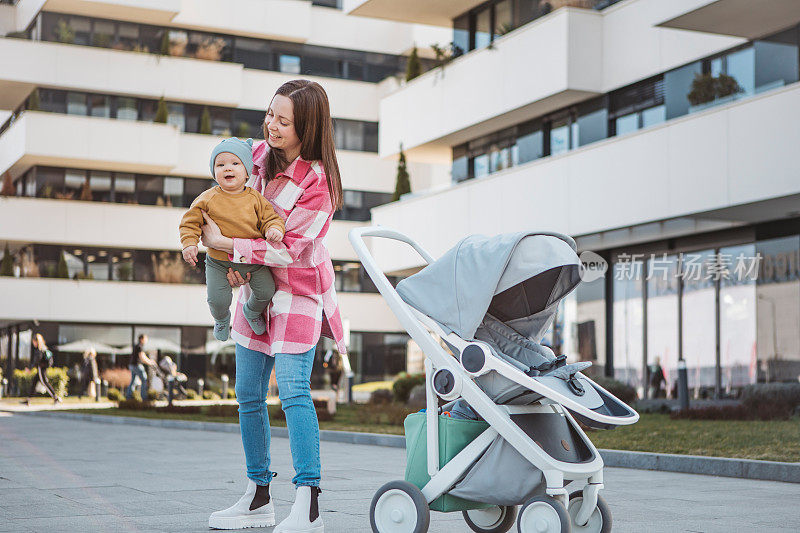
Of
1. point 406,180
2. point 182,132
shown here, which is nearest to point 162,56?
point 182,132

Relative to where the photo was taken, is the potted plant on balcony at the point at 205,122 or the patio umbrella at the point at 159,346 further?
the potted plant on balcony at the point at 205,122

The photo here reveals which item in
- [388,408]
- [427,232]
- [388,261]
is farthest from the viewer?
[388,261]

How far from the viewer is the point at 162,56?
42.1m

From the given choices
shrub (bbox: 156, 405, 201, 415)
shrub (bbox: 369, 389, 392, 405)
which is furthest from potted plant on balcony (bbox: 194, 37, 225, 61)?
shrub (bbox: 156, 405, 201, 415)

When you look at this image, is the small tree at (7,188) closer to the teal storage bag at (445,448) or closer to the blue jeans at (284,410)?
the blue jeans at (284,410)

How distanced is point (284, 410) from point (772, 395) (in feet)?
49.7

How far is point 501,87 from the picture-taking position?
83.8ft

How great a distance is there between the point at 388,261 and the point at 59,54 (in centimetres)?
1818

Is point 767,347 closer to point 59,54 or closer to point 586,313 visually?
point 586,313

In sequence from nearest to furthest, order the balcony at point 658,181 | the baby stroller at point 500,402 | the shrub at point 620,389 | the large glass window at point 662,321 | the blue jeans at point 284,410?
the baby stroller at point 500,402 < the blue jeans at point 284,410 < the balcony at point 658,181 < the shrub at point 620,389 < the large glass window at point 662,321

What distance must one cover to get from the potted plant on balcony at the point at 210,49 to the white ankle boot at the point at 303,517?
1572 inches

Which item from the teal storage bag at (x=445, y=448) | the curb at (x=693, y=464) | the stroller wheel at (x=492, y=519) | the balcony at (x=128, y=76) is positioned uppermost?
the balcony at (x=128, y=76)

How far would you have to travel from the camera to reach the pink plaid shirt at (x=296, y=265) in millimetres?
5113

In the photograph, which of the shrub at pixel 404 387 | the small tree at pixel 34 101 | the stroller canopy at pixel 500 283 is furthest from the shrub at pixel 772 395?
the small tree at pixel 34 101
